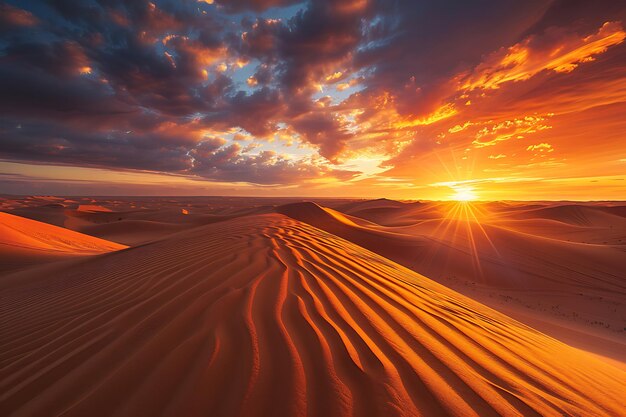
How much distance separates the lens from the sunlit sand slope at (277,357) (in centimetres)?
141

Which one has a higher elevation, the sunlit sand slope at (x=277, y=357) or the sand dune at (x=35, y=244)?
the sunlit sand slope at (x=277, y=357)

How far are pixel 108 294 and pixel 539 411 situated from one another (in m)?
4.05

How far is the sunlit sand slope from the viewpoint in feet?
4.61

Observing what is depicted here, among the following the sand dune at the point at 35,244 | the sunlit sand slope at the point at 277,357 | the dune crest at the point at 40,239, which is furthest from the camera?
the dune crest at the point at 40,239

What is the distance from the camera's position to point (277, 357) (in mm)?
1684

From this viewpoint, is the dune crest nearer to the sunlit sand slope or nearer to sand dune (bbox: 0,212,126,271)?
sand dune (bbox: 0,212,126,271)

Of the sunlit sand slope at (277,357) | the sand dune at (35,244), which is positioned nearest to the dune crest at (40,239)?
the sand dune at (35,244)

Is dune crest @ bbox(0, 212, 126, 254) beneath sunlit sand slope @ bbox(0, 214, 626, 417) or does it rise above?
beneath

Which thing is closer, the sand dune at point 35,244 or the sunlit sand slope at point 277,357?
the sunlit sand slope at point 277,357

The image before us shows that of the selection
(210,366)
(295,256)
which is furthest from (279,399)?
Answer: (295,256)

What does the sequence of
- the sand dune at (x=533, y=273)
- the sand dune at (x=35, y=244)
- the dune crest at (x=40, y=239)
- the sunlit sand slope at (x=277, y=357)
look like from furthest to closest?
the dune crest at (x=40, y=239)
the sand dune at (x=35, y=244)
the sand dune at (x=533, y=273)
the sunlit sand slope at (x=277, y=357)

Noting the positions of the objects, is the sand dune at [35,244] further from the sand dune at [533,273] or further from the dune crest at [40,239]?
the sand dune at [533,273]

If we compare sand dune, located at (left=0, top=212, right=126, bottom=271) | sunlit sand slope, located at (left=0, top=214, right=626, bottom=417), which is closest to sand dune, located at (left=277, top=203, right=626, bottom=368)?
sunlit sand slope, located at (left=0, top=214, right=626, bottom=417)

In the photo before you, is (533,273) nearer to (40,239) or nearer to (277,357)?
(277,357)
